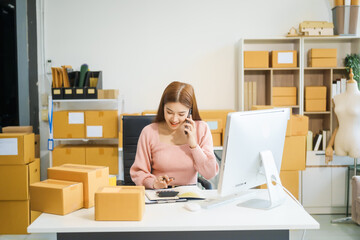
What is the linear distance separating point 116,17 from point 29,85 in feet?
4.22

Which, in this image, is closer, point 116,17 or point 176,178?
point 176,178

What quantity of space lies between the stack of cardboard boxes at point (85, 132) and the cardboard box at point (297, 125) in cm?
183

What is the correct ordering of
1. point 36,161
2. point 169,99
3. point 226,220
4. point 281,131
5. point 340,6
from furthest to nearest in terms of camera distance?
point 340,6, point 36,161, point 169,99, point 281,131, point 226,220

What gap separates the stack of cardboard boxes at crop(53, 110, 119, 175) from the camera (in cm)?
387

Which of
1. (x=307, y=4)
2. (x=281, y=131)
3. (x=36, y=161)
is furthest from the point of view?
(x=307, y=4)

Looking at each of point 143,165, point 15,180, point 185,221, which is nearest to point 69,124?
point 15,180

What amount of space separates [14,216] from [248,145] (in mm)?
2752

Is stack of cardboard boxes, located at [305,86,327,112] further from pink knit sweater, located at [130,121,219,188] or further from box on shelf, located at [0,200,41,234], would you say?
box on shelf, located at [0,200,41,234]

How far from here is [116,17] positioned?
4285mm

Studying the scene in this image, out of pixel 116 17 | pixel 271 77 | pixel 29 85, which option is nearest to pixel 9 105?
pixel 29 85

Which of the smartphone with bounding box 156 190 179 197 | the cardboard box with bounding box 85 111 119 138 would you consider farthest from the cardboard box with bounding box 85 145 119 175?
the smartphone with bounding box 156 190 179 197

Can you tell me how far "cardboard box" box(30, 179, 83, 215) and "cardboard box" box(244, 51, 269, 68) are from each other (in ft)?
9.20

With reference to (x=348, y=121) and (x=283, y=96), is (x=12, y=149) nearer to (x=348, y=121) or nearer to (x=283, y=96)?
(x=283, y=96)

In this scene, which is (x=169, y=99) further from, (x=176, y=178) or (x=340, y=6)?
(x=340, y=6)
